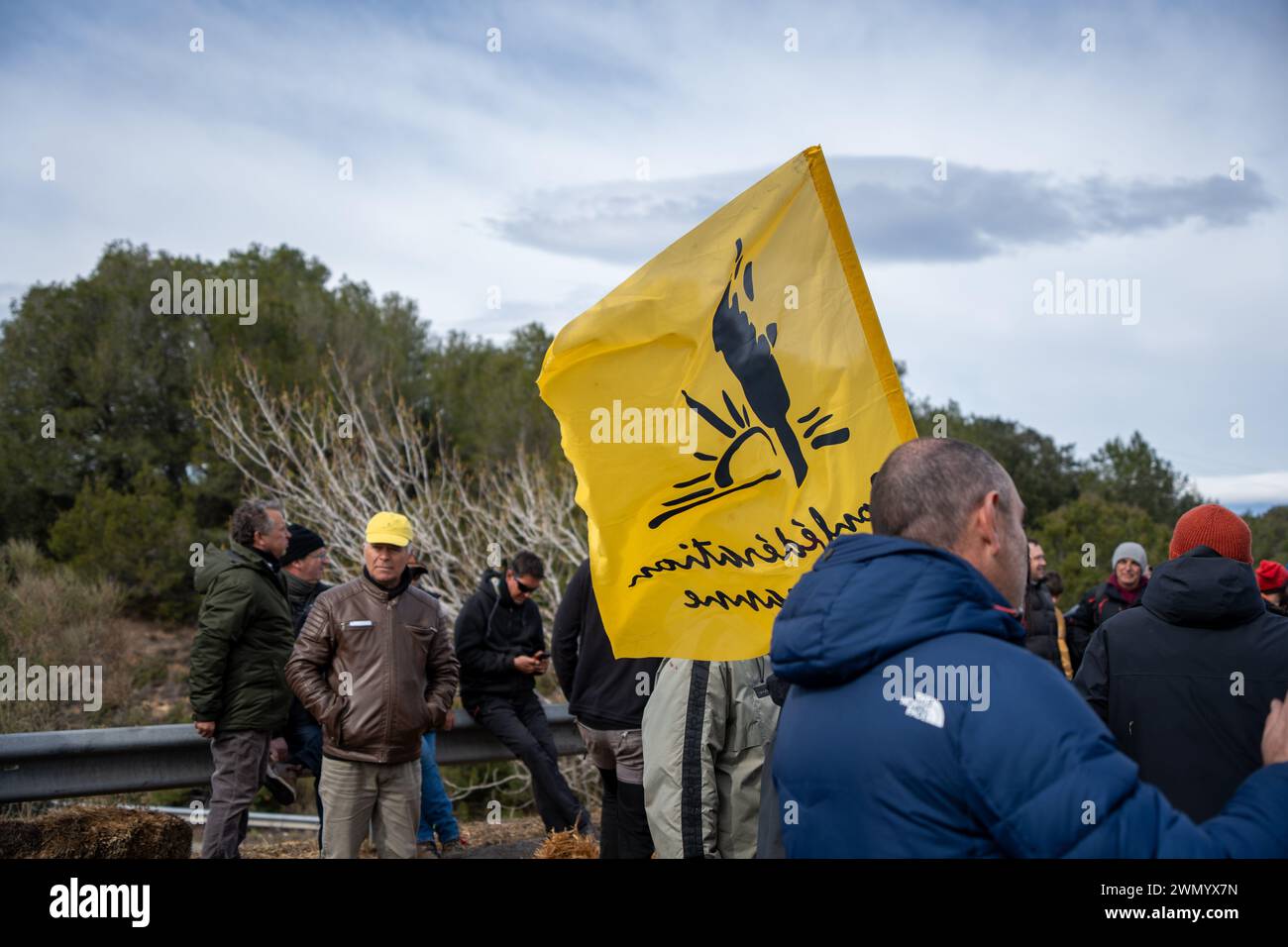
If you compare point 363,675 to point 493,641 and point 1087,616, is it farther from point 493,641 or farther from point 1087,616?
point 1087,616

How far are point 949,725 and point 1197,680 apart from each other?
2413 millimetres

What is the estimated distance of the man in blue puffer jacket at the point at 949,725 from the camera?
190cm

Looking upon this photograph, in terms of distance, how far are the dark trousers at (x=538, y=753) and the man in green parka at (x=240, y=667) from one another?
165cm

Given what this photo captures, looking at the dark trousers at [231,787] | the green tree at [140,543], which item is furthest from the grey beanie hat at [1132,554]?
the green tree at [140,543]

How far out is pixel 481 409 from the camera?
3716cm

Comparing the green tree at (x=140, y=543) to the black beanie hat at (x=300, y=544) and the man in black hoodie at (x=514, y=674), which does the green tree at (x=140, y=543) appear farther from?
the man in black hoodie at (x=514, y=674)

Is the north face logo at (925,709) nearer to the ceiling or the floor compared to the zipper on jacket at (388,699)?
nearer to the ceiling

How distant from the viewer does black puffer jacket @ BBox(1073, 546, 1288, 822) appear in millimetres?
3875

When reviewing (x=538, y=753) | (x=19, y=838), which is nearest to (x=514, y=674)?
(x=538, y=753)

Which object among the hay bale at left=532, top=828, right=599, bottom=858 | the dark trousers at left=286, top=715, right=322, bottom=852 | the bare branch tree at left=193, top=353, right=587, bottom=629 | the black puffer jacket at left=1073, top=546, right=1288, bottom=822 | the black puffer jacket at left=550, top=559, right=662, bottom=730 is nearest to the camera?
the black puffer jacket at left=1073, top=546, right=1288, bottom=822

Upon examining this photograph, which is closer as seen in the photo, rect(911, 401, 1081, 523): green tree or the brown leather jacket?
the brown leather jacket

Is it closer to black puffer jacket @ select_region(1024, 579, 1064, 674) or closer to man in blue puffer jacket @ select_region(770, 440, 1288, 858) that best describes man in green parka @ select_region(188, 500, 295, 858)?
man in blue puffer jacket @ select_region(770, 440, 1288, 858)

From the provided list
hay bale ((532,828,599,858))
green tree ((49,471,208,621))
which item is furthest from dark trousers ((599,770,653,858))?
green tree ((49,471,208,621))

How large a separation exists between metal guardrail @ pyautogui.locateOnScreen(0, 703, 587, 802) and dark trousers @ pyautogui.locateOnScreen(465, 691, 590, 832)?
1842 millimetres
